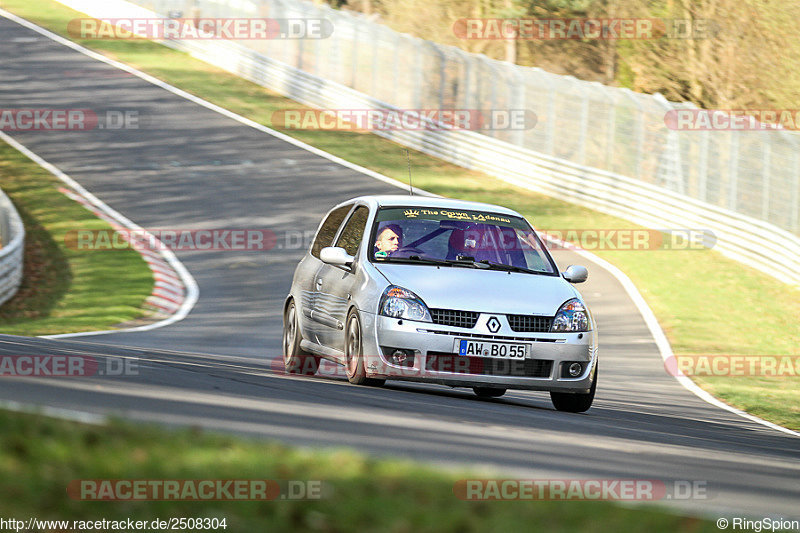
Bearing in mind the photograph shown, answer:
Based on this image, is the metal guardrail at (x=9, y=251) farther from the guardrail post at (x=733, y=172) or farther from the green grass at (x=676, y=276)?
the guardrail post at (x=733, y=172)

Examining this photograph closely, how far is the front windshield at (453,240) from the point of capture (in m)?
11.2

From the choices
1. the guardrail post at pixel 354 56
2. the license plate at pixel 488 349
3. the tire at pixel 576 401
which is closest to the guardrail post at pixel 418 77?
the guardrail post at pixel 354 56

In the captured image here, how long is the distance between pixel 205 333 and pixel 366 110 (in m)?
21.5

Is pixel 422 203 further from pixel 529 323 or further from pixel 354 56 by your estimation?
pixel 354 56

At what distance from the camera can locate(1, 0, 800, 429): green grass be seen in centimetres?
1716

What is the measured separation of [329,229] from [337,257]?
59.5 inches

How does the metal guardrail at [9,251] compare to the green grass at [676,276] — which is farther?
the metal guardrail at [9,251]

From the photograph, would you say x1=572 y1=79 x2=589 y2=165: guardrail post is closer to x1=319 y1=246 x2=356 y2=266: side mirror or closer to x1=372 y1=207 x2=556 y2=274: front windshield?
x1=372 y1=207 x2=556 y2=274: front windshield
